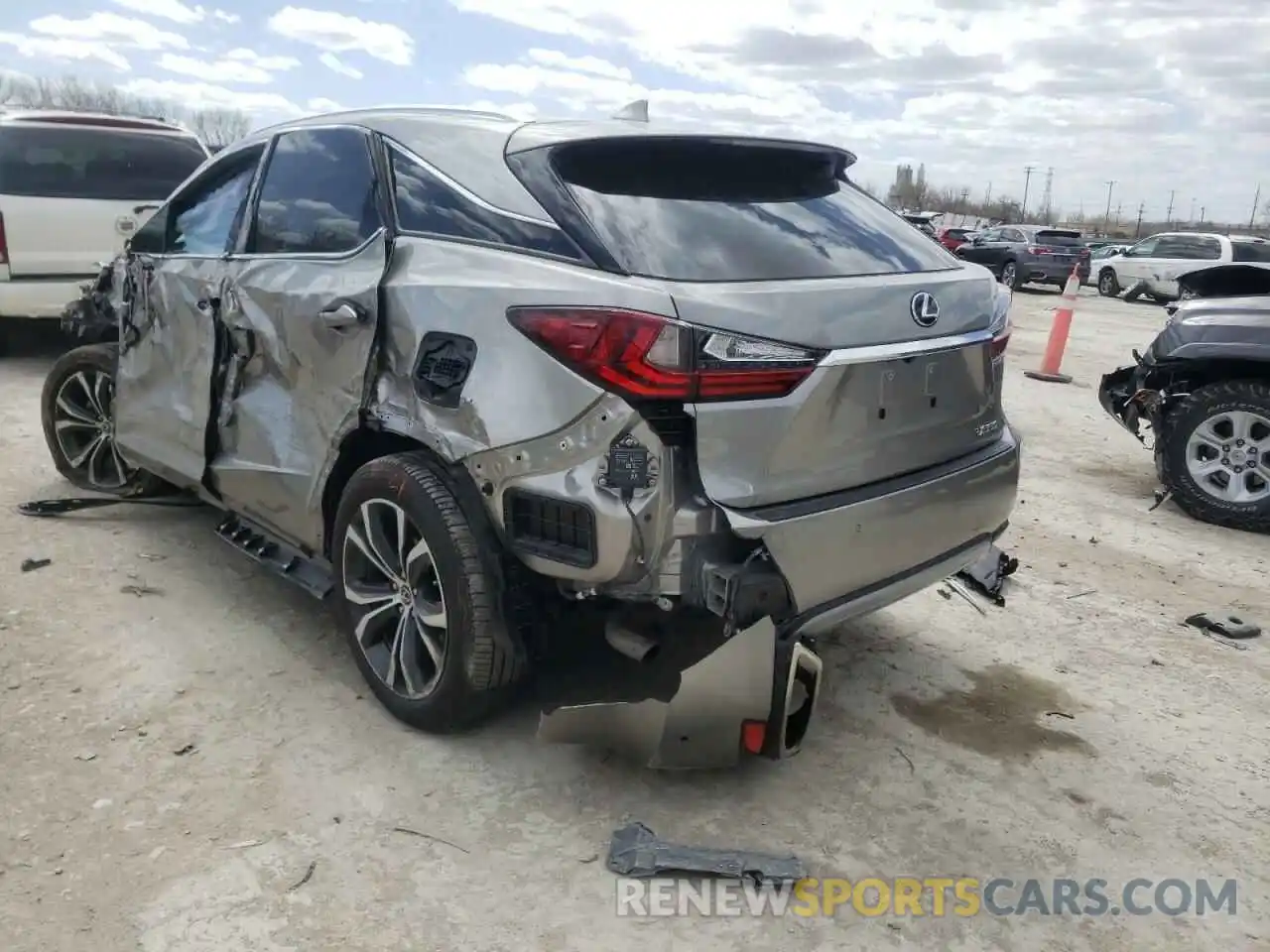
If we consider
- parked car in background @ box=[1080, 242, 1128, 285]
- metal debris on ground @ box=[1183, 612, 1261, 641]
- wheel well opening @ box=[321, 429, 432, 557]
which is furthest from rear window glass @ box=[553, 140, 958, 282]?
parked car in background @ box=[1080, 242, 1128, 285]

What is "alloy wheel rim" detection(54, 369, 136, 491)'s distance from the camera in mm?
4973

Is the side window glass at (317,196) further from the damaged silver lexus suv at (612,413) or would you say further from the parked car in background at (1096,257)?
the parked car in background at (1096,257)

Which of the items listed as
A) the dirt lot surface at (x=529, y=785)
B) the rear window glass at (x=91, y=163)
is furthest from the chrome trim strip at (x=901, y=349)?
the rear window glass at (x=91, y=163)

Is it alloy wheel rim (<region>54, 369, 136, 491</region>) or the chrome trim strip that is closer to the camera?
the chrome trim strip

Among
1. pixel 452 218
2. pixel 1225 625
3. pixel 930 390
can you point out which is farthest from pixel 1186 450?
pixel 452 218

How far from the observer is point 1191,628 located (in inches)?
161

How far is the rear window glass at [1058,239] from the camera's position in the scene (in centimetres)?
2481

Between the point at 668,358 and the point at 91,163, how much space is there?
7313 mm

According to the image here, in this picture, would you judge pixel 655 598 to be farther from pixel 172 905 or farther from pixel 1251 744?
pixel 1251 744

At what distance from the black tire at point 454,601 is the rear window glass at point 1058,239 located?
2487 centimetres

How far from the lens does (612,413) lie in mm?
2395

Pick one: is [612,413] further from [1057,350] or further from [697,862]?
[1057,350]

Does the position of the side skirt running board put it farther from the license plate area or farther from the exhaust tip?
the license plate area

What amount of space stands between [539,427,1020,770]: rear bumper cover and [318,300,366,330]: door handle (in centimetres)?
129
